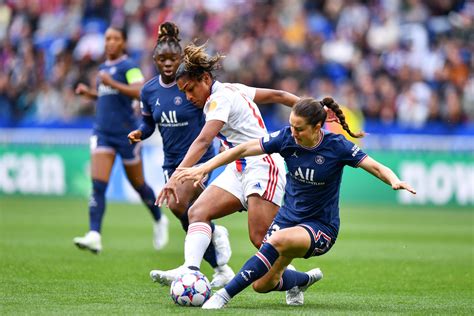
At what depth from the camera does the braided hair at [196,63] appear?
29.6 feet

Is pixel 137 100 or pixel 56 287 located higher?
pixel 137 100

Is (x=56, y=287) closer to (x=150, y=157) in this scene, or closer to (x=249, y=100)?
(x=249, y=100)

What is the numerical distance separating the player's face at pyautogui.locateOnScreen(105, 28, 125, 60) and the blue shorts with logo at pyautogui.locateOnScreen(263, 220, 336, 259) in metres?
5.44

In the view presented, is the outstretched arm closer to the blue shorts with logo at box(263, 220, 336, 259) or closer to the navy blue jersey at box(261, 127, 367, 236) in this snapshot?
the navy blue jersey at box(261, 127, 367, 236)

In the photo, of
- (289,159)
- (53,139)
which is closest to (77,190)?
(53,139)

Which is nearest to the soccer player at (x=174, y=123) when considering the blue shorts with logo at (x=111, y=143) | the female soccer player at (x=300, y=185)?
the female soccer player at (x=300, y=185)

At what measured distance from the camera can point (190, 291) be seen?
8398 mm

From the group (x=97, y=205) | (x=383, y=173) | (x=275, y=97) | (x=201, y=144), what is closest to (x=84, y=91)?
(x=97, y=205)

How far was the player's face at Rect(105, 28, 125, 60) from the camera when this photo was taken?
1324 cm

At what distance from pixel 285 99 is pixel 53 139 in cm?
1483

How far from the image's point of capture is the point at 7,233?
1602 centimetres

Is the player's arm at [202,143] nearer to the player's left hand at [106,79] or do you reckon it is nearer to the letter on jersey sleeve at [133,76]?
the player's left hand at [106,79]

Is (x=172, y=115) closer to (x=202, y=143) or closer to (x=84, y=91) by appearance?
(x=202, y=143)

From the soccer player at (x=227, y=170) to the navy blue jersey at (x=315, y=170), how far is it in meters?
0.56
